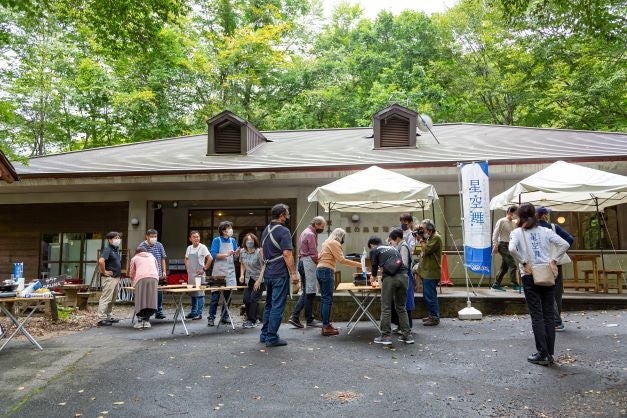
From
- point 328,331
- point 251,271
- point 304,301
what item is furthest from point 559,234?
point 251,271

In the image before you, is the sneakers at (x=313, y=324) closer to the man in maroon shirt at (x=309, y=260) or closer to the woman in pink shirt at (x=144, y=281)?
the man in maroon shirt at (x=309, y=260)

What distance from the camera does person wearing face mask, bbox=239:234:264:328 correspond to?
8016mm

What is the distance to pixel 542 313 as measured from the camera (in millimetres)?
5379

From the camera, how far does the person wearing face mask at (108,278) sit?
885 cm

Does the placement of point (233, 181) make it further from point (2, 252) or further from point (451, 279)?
point (2, 252)

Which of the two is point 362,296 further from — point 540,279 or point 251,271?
point 540,279

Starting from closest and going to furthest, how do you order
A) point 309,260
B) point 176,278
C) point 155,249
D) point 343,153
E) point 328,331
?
point 328,331, point 309,260, point 155,249, point 343,153, point 176,278

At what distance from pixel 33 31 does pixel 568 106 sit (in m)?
23.4

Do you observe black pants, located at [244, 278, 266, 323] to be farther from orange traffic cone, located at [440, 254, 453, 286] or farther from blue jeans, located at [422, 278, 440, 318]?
orange traffic cone, located at [440, 254, 453, 286]

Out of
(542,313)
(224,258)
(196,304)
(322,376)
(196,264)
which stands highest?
(224,258)

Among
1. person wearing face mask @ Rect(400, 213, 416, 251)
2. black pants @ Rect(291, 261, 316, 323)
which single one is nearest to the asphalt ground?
black pants @ Rect(291, 261, 316, 323)

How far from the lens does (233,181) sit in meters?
12.4

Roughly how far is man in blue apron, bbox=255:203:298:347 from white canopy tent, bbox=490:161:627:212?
16.0 feet

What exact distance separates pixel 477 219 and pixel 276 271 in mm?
3962
